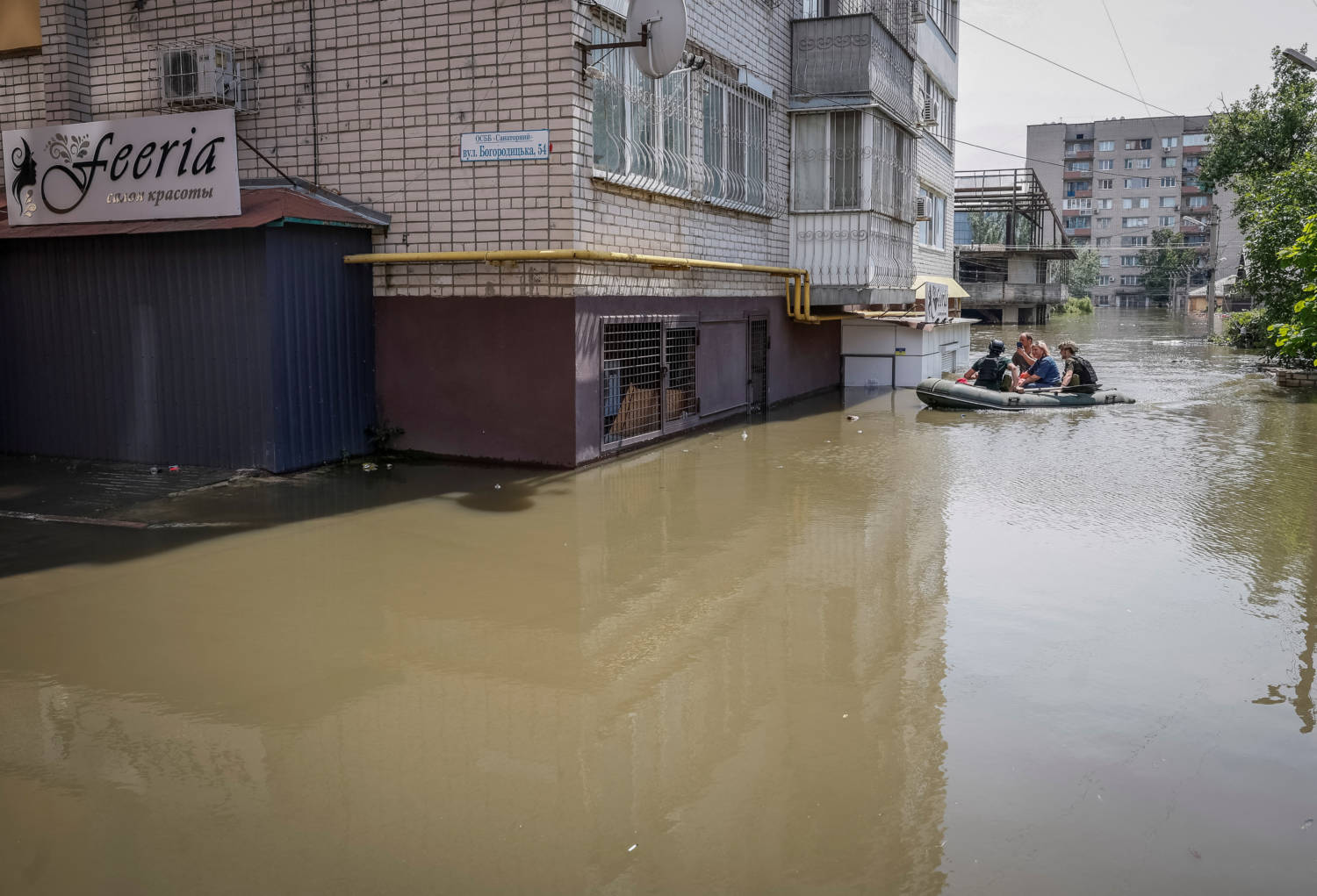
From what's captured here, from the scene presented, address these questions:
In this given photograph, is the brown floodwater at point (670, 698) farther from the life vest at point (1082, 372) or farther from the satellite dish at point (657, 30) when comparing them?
the life vest at point (1082, 372)

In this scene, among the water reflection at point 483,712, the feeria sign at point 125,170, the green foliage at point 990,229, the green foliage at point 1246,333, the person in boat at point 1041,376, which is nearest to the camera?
the water reflection at point 483,712

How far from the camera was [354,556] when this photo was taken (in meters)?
7.44

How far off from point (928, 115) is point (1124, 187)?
9245cm

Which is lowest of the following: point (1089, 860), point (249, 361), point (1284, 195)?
point (1089, 860)

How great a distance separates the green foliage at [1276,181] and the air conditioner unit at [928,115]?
680 cm

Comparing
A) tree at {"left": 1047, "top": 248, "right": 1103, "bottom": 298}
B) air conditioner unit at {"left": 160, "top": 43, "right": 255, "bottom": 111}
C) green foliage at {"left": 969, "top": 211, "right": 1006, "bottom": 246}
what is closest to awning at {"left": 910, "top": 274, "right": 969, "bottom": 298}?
air conditioner unit at {"left": 160, "top": 43, "right": 255, "bottom": 111}

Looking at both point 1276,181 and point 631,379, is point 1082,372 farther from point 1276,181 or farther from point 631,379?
point 1276,181

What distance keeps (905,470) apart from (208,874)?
8.54 meters

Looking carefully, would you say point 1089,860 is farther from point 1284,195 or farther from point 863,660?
point 1284,195

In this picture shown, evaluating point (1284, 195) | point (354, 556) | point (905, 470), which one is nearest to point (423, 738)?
point (354, 556)

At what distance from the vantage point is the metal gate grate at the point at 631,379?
11.5m

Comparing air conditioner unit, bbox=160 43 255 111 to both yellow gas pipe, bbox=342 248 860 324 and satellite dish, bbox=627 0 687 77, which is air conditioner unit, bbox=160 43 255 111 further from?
satellite dish, bbox=627 0 687 77

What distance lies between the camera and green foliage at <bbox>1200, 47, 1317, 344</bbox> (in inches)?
843

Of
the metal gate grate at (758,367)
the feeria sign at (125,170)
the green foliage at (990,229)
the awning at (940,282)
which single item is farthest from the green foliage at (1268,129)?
the green foliage at (990,229)
